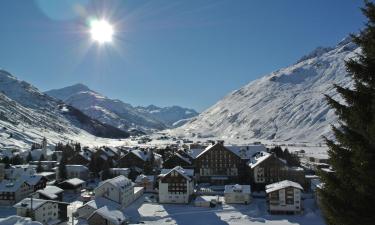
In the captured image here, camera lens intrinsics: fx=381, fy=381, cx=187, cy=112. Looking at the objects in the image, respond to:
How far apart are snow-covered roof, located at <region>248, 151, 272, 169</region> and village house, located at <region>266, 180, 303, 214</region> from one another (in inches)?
933

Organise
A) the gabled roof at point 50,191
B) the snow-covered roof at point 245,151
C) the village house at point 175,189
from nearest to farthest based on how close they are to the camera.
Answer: the gabled roof at point 50,191 → the village house at point 175,189 → the snow-covered roof at point 245,151

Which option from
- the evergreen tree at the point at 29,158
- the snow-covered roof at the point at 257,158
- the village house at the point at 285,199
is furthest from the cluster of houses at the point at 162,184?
the evergreen tree at the point at 29,158

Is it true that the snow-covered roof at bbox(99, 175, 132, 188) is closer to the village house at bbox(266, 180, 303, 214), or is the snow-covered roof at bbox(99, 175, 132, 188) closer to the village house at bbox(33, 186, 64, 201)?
the village house at bbox(33, 186, 64, 201)

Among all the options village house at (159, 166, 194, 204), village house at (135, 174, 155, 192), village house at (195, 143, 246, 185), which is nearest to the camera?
village house at (159, 166, 194, 204)

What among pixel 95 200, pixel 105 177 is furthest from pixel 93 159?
pixel 95 200

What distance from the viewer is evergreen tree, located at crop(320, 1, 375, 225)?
1455 cm

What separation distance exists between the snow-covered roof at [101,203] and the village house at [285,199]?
96.9ft

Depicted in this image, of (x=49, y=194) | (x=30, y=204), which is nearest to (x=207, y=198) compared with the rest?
(x=49, y=194)

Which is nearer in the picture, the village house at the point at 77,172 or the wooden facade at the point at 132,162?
the village house at the point at 77,172

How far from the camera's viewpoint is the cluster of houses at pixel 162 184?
67.2 m

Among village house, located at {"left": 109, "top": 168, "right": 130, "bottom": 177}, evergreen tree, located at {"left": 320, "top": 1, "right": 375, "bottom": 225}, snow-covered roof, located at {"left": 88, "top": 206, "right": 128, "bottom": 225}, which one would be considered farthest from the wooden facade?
evergreen tree, located at {"left": 320, "top": 1, "right": 375, "bottom": 225}

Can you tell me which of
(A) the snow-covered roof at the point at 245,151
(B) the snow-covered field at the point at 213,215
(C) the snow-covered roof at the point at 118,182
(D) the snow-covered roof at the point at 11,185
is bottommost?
(B) the snow-covered field at the point at 213,215

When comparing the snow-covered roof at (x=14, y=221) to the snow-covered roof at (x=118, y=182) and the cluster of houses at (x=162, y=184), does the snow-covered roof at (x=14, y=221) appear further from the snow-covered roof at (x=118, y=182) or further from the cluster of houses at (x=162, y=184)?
the snow-covered roof at (x=118, y=182)

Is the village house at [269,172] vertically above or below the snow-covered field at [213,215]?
above
